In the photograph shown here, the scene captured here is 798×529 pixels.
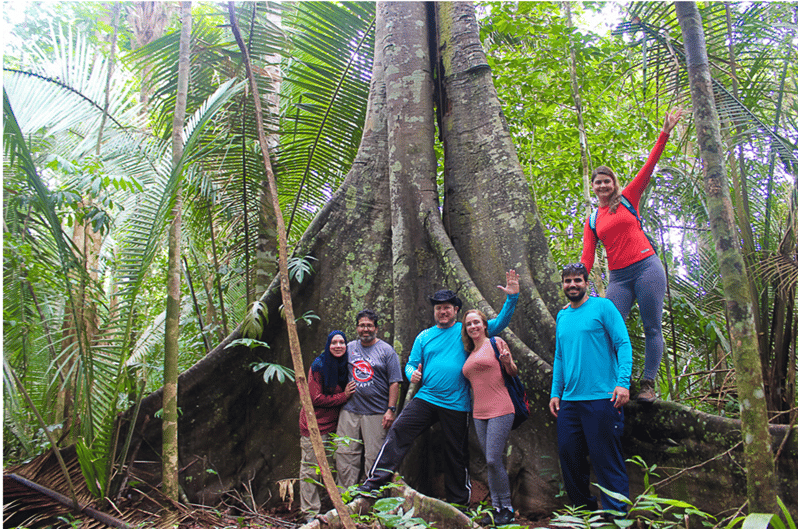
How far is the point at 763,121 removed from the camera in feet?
11.8

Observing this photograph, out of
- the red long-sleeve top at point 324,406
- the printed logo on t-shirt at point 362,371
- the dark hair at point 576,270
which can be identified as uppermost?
the dark hair at point 576,270

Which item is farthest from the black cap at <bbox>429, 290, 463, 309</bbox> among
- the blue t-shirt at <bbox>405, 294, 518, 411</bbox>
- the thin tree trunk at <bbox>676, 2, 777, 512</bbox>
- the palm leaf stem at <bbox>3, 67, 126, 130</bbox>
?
the palm leaf stem at <bbox>3, 67, 126, 130</bbox>

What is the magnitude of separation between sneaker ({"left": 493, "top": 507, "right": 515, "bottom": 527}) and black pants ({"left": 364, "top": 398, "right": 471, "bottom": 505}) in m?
0.31

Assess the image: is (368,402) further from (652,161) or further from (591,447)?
(652,161)

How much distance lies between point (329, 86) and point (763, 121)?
4.10 meters

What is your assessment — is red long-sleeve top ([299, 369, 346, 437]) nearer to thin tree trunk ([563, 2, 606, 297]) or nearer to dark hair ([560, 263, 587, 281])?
dark hair ([560, 263, 587, 281])

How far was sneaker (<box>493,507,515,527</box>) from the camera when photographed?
2945 millimetres

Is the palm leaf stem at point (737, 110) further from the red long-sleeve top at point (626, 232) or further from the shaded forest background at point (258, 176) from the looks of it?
the red long-sleeve top at point (626, 232)

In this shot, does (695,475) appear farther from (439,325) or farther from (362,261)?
(362,261)

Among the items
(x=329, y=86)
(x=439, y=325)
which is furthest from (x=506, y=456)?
(x=329, y=86)

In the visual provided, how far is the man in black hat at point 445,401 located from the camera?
3307 mm

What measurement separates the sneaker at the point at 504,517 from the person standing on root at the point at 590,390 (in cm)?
36

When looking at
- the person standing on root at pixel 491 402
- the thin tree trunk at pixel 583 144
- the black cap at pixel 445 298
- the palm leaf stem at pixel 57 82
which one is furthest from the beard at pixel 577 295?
the palm leaf stem at pixel 57 82

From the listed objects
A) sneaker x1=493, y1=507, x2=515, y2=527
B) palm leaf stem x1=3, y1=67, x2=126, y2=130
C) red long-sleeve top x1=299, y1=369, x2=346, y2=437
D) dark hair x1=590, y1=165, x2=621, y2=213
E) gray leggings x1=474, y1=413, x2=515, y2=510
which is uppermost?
palm leaf stem x1=3, y1=67, x2=126, y2=130
